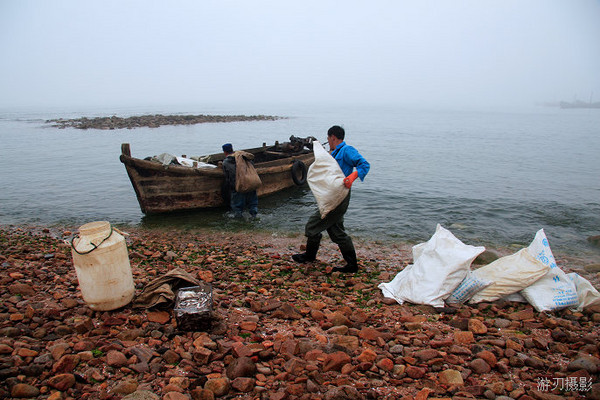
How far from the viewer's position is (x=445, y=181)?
16.6m

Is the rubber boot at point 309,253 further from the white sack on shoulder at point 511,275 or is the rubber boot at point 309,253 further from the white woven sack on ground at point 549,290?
the white woven sack on ground at point 549,290

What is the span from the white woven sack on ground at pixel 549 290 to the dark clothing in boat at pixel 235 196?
696 cm

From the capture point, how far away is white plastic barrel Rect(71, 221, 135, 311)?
381cm

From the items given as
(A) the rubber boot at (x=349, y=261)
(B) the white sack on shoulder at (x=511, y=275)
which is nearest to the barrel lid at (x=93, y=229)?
(A) the rubber boot at (x=349, y=261)

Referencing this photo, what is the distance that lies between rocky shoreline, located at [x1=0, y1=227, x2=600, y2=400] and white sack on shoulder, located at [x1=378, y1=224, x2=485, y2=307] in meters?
0.18

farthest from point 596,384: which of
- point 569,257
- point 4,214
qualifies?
point 4,214

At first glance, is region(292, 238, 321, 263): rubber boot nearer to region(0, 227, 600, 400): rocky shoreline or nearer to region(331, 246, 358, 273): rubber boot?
region(331, 246, 358, 273): rubber boot

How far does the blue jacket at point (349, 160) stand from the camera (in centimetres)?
523

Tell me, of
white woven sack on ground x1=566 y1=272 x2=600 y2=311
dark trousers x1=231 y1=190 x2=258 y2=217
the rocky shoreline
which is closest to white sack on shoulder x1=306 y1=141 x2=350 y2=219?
the rocky shoreline

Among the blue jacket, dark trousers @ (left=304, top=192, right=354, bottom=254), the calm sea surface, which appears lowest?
the calm sea surface

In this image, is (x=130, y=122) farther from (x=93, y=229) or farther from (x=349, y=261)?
(x=93, y=229)

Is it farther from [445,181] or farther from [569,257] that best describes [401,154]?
[569,257]

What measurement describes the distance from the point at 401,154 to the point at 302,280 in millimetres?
21838

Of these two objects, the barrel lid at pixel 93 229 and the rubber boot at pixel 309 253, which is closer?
the barrel lid at pixel 93 229
